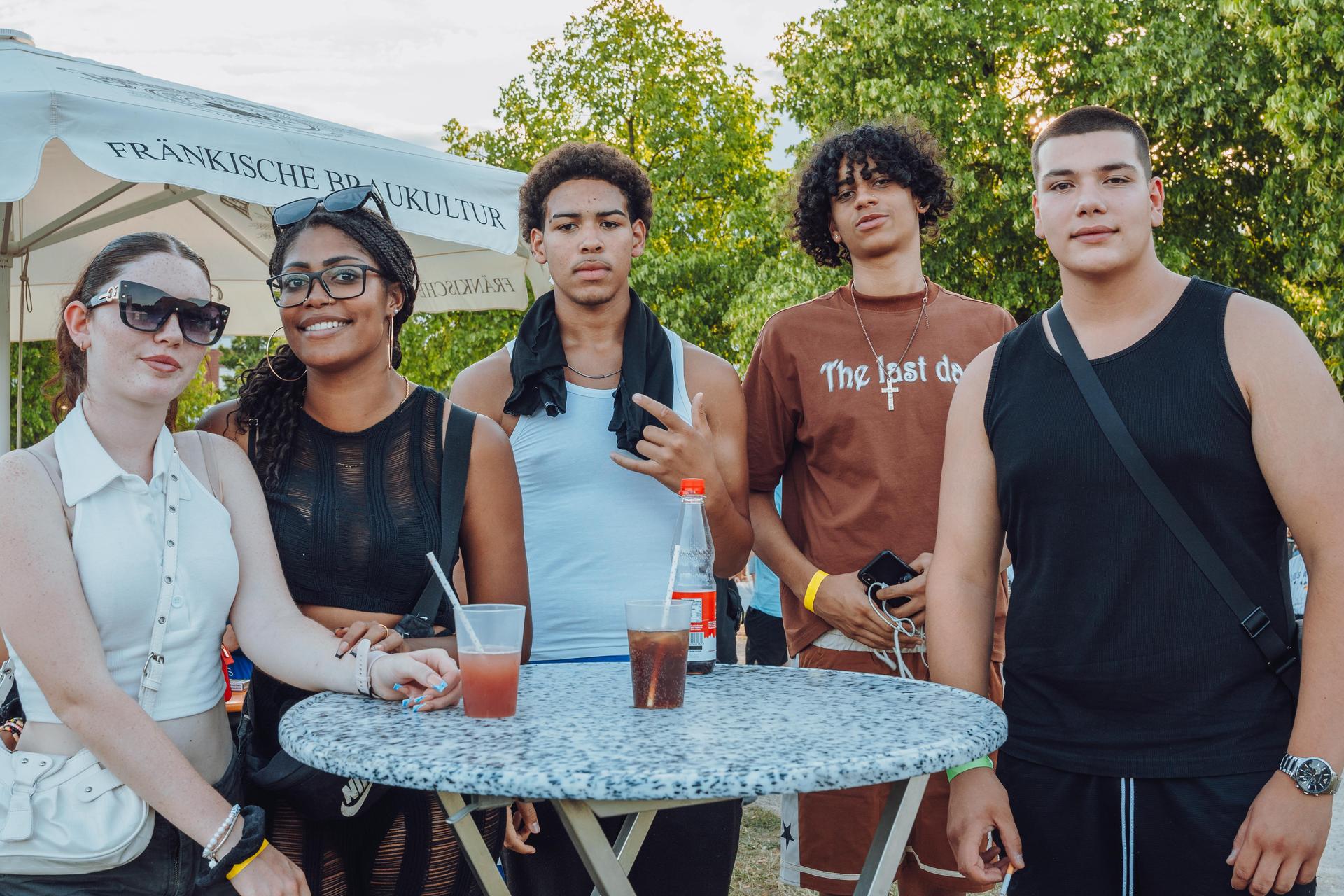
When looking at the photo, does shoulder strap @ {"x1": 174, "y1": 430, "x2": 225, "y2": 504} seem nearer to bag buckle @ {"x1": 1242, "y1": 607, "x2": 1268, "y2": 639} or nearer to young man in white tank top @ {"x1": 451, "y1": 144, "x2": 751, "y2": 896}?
young man in white tank top @ {"x1": 451, "y1": 144, "x2": 751, "y2": 896}

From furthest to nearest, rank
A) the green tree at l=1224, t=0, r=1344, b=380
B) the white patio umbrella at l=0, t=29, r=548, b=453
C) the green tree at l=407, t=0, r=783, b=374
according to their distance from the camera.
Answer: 1. the green tree at l=407, t=0, r=783, b=374
2. the green tree at l=1224, t=0, r=1344, b=380
3. the white patio umbrella at l=0, t=29, r=548, b=453

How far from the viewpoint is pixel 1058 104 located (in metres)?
17.1

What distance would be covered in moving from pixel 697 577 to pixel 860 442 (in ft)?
2.74

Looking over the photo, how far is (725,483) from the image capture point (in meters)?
2.71

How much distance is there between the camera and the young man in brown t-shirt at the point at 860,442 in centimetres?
272

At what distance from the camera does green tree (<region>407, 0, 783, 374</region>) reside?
892 inches

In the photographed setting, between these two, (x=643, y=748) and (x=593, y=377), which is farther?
(x=593, y=377)

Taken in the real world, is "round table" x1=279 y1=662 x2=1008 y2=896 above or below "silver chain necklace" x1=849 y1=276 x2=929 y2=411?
below

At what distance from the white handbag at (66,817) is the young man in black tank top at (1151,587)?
4.67 feet

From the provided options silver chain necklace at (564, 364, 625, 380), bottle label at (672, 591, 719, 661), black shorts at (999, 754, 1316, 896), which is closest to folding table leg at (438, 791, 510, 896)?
bottle label at (672, 591, 719, 661)

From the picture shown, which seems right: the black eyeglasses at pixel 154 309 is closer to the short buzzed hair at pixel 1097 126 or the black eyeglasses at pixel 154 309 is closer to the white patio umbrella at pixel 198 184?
the short buzzed hair at pixel 1097 126

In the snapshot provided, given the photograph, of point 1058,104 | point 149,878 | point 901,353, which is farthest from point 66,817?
point 1058,104

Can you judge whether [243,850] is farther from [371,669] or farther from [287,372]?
[287,372]

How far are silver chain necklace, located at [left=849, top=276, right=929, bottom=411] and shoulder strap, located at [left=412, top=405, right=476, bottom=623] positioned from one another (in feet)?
3.65
